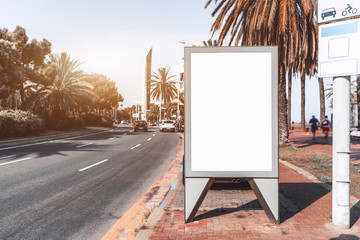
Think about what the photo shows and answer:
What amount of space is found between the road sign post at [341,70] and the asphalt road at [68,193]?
3.50 meters

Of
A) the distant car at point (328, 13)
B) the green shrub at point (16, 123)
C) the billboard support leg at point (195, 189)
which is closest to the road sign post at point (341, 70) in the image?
the distant car at point (328, 13)

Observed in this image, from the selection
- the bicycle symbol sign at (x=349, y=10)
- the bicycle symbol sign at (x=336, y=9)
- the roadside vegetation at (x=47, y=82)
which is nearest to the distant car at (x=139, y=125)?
the roadside vegetation at (x=47, y=82)

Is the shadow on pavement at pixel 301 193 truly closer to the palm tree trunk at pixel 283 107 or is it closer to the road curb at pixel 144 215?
the road curb at pixel 144 215

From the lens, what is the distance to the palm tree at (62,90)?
3056 centimetres

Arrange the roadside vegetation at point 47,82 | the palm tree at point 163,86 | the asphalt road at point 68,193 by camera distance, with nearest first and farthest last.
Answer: the asphalt road at point 68,193
the roadside vegetation at point 47,82
the palm tree at point 163,86

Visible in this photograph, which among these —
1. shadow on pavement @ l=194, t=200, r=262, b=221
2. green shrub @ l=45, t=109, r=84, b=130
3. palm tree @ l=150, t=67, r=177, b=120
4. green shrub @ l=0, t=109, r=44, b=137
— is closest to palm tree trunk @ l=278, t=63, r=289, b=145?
shadow on pavement @ l=194, t=200, r=262, b=221

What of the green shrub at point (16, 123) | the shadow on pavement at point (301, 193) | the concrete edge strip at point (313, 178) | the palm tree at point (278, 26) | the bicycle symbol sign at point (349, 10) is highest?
the palm tree at point (278, 26)

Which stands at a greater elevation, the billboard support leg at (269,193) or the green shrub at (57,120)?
the green shrub at (57,120)

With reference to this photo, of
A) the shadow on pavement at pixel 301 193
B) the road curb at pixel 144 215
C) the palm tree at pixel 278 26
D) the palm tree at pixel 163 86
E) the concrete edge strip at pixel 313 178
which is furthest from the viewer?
the palm tree at pixel 163 86

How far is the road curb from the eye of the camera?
156 inches

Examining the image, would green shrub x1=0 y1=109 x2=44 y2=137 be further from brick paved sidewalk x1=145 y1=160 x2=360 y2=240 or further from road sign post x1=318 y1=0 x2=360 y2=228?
road sign post x1=318 y1=0 x2=360 y2=228

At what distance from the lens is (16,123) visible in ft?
68.7

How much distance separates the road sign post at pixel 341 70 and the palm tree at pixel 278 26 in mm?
7963

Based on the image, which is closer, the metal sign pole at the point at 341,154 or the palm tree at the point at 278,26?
the metal sign pole at the point at 341,154
